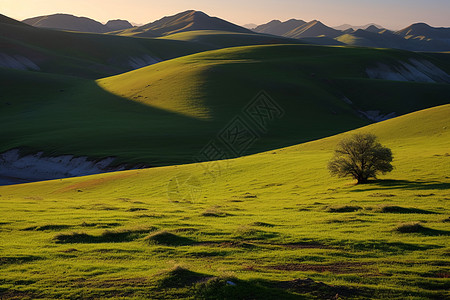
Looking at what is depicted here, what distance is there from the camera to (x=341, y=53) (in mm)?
198500

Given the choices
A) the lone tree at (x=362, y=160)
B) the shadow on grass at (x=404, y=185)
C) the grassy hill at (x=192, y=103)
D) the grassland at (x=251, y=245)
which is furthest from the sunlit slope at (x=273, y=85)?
the grassland at (x=251, y=245)

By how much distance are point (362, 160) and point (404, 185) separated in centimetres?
476

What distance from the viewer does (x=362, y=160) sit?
41188 mm

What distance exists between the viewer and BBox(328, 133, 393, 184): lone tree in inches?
1601

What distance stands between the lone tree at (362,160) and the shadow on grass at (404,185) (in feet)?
3.64

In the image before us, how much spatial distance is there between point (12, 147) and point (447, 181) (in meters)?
82.0

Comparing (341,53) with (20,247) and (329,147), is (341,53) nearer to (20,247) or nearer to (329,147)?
(329,147)

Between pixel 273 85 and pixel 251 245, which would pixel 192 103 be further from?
pixel 251 245

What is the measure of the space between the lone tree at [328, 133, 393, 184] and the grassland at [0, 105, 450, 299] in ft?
4.50

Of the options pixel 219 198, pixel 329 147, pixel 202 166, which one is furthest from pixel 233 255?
pixel 329 147

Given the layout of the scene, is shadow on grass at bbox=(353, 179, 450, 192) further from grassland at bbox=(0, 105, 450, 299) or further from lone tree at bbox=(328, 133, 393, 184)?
lone tree at bbox=(328, 133, 393, 184)

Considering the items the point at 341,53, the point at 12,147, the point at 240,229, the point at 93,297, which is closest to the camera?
the point at 93,297

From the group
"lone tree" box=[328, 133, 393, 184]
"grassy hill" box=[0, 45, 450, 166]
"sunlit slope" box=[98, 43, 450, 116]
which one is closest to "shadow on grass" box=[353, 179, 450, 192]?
"lone tree" box=[328, 133, 393, 184]

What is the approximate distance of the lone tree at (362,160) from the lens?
40656 millimetres
